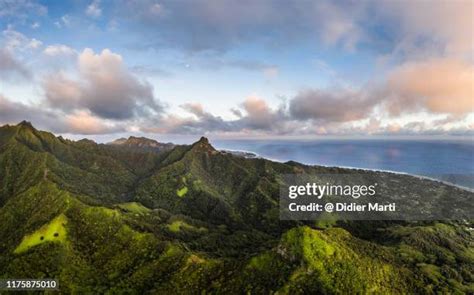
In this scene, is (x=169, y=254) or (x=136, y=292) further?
(x=169, y=254)

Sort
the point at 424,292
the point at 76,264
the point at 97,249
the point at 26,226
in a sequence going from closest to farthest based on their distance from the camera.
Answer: the point at 424,292 → the point at 76,264 → the point at 97,249 → the point at 26,226

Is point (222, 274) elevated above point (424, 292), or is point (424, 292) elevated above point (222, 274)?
point (222, 274)

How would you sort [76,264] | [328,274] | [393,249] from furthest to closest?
[393,249] < [76,264] < [328,274]

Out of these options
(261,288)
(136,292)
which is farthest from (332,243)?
(136,292)

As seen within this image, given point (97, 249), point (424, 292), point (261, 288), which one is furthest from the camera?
point (97, 249)

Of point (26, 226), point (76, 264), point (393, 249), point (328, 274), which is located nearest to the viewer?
point (328, 274)

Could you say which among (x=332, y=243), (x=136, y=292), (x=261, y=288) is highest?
(x=332, y=243)

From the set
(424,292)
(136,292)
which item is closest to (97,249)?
(136,292)

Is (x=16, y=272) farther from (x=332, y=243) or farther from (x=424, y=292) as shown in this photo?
(x=424, y=292)

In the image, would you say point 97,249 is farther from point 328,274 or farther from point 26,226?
point 328,274
